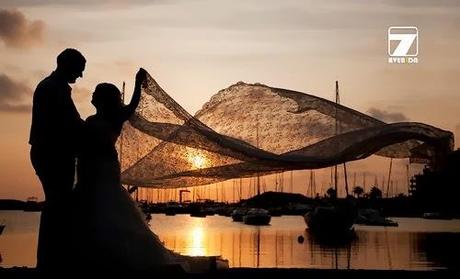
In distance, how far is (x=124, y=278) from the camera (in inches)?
347

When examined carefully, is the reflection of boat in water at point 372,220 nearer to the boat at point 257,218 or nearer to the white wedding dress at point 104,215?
the boat at point 257,218

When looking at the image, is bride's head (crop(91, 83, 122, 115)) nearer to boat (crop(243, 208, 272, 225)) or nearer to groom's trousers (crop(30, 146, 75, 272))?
groom's trousers (crop(30, 146, 75, 272))

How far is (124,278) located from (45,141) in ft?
5.93

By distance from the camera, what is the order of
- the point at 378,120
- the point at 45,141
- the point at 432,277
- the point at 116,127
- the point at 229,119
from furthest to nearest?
the point at 229,119 < the point at 378,120 < the point at 432,277 < the point at 116,127 < the point at 45,141

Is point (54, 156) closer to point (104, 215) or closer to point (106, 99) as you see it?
point (104, 215)

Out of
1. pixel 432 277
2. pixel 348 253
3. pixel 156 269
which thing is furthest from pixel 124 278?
pixel 348 253

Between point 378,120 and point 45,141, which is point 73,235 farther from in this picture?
point 378,120

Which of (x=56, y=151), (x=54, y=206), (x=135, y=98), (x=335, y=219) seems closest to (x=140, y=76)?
(x=135, y=98)

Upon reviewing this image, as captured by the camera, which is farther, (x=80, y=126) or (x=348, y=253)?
(x=348, y=253)

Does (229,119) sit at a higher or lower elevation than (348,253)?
higher

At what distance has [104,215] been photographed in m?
8.85

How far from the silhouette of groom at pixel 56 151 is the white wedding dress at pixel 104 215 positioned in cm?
20

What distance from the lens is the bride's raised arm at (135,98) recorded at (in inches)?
356

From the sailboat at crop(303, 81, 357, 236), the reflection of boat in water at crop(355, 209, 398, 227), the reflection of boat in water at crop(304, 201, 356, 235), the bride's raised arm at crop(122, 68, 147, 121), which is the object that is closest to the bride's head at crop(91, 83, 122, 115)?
the bride's raised arm at crop(122, 68, 147, 121)
